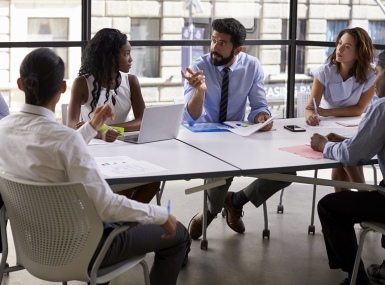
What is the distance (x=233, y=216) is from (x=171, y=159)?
4.12ft

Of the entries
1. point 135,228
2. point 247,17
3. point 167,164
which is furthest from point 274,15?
point 135,228

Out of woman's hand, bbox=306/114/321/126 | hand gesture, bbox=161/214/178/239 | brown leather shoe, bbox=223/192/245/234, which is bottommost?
brown leather shoe, bbox=223/192/245/234

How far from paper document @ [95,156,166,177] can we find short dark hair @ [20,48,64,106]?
49 cm

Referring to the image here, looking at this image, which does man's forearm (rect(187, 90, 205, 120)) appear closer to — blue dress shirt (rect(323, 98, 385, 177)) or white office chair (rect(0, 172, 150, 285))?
blue dress shirt (rect(323, 98, 385, 177))

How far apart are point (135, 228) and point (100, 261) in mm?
211

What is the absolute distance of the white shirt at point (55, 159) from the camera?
2.05 m

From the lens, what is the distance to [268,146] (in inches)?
125

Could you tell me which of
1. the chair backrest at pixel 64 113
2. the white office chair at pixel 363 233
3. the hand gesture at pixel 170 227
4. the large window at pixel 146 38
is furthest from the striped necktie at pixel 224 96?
the large window at pixel 146 38

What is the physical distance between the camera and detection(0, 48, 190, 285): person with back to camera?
6.76 ft

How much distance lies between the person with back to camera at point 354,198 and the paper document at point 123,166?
84 cm

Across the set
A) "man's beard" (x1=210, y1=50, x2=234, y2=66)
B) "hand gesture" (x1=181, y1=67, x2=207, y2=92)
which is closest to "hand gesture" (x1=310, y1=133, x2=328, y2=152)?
"hand gesture" (x1=181, y1=67, x2=207, y2=92)

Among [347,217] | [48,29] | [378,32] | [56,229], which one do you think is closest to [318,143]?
[347,217]

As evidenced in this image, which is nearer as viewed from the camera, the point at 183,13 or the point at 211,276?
the point at 211,276

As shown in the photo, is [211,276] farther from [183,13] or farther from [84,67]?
[183,13]
